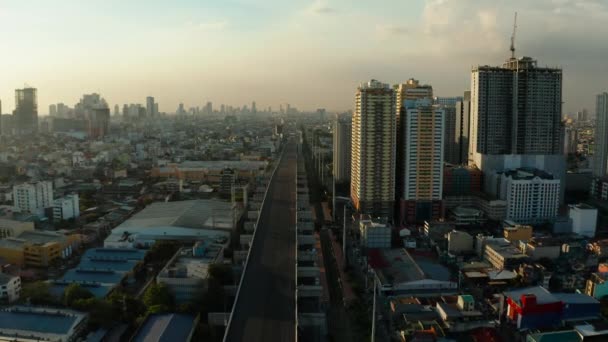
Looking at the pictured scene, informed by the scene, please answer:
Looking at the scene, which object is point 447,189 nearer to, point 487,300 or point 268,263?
point 487,300

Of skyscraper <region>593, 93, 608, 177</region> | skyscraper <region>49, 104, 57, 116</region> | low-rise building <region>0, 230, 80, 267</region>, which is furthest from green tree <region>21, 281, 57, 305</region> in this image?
skyscraper <region>49, 104, 57, 116</region>

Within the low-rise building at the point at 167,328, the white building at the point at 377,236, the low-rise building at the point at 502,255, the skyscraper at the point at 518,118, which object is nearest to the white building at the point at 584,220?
the low-rise building at the point at 502,255

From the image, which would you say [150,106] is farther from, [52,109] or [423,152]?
[423,152]

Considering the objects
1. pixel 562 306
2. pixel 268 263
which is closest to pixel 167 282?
pixel 268 263

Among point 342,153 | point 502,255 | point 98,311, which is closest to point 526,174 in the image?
point 502,255

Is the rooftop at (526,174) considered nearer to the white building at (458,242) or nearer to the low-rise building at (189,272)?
the white building at (458,242)
